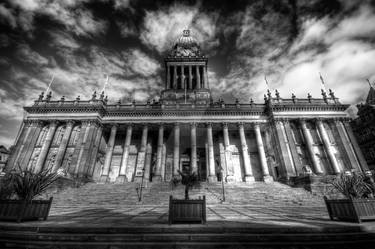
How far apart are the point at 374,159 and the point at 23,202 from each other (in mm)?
53451

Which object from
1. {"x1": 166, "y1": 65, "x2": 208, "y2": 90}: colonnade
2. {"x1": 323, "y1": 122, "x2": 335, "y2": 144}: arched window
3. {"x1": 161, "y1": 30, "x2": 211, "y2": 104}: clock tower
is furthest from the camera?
{"x1": 166, "y1": 65, "x2": 208, "y2": 90}: colonnade

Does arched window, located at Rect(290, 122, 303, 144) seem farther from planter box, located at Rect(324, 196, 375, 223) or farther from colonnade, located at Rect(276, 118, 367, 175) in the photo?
planter box, located at Rect(324, 196, 375, 223)

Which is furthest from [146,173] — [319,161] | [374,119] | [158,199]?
[374,119]

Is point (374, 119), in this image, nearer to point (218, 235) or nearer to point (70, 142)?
point (218, 235)

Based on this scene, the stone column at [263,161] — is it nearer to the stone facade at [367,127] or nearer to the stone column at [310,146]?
the stone column at [310,146]

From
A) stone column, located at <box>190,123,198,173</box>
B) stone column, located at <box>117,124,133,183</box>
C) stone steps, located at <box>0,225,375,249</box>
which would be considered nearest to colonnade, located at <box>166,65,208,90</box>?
stone column, located at <box>190,123,198,173</box>

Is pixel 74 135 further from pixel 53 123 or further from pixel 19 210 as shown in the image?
Result: pixel 19 210

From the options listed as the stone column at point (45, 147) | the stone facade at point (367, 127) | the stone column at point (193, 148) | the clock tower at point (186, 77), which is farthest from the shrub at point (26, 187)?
the stone facade at point (367, 127)

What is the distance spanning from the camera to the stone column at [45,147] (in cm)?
2391

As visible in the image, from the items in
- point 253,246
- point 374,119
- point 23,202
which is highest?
point 374,119

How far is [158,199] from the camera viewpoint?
16.6 meters

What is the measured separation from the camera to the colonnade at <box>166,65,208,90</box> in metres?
37.8

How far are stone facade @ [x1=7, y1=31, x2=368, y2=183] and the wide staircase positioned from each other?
353 cm

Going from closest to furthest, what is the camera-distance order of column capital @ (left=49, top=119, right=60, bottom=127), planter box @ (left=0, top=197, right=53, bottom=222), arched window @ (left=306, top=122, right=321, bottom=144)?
planter box @ (left=0, top=197, right=53, bottom=222) < column capital @ (left=49, top=119, right=60, bottom=127) < arched window @ (left=306, top=122, right=321, bottom=144)
